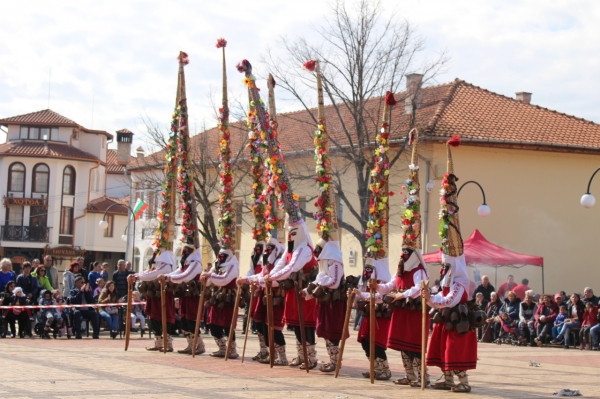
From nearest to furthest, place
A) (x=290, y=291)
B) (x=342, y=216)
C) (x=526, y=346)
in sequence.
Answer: (x=290, y=291)
(x=526, y=346)
(x=342, y=216)

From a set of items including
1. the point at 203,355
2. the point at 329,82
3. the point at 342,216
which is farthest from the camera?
the point at 342,216

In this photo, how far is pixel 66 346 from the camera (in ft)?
60.7

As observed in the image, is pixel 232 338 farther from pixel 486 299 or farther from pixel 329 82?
pixel 329 82

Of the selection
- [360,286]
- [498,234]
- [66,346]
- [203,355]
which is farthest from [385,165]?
[498,234]

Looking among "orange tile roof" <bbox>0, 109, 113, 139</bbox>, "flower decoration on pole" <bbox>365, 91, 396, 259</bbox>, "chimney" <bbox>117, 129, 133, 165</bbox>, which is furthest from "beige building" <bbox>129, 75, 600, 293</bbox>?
"chimney" <bbox>117, 129, 133, 165</bbox>

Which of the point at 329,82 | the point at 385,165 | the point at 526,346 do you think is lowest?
the point at 526,346

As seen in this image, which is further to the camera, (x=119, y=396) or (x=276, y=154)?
(x=276, y=154)

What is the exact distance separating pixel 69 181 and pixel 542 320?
166ft

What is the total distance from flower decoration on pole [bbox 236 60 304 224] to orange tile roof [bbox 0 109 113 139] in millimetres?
55988

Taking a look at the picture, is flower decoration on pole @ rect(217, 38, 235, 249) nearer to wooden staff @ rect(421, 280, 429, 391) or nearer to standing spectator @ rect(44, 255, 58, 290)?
wooden staff @ rect(421, 280, 429, 391)

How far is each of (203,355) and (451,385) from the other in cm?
600

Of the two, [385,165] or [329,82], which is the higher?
[329,82]

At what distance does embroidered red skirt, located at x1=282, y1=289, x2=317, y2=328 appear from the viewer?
46.3ft

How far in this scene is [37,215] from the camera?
67.6m
